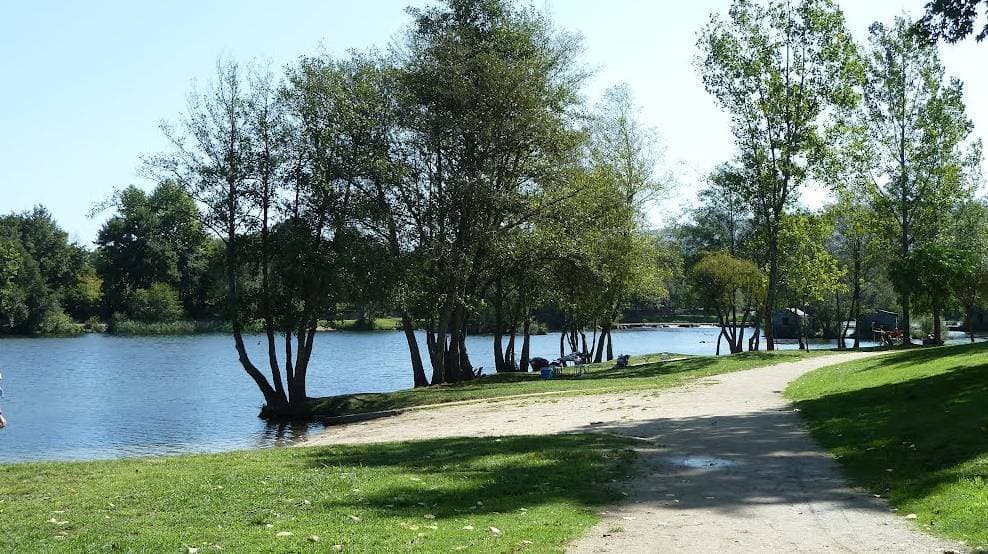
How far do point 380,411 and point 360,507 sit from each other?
61.9 feet

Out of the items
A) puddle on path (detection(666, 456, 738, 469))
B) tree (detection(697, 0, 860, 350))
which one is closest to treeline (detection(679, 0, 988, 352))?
tree (detection(697, 0, 860, 350))

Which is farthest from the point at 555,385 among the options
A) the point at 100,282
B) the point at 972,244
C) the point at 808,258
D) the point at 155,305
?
the point at 100,282

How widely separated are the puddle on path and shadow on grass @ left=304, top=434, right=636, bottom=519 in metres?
0.70

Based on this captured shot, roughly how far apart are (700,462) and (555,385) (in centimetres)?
1708

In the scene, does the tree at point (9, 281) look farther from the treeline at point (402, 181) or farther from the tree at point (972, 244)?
the tree at point (972, 244)

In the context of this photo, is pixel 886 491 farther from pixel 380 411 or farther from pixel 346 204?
pixel 346 204

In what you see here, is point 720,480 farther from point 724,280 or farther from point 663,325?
point 663,325

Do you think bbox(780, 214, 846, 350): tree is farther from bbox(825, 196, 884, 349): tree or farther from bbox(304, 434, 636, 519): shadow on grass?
bbox(304, 434, 636, 519): shadow on grass

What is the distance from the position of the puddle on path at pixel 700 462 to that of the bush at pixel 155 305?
102 m

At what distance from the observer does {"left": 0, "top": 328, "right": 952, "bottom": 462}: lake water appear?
26828 mm

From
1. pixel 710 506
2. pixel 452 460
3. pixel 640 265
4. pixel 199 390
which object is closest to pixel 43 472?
pixel 452 460

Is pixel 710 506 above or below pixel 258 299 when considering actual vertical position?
below

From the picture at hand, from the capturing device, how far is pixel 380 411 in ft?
94.4

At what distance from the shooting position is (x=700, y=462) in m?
13.2
